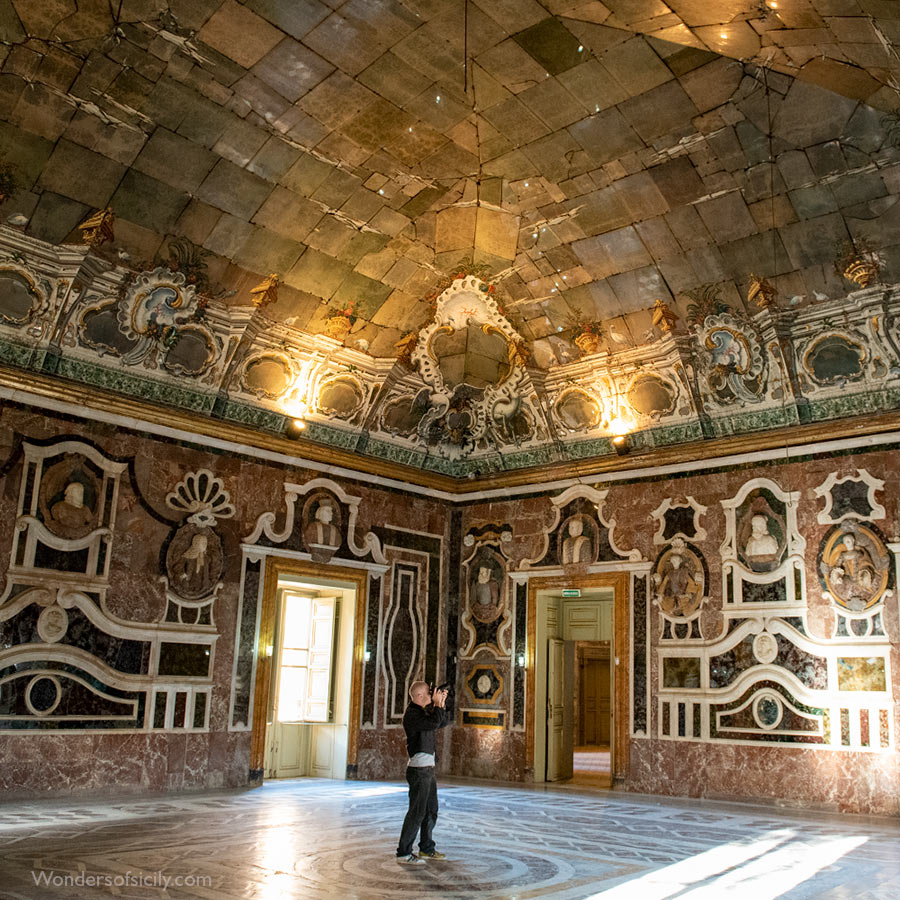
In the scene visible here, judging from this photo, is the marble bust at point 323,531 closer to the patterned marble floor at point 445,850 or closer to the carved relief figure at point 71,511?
the carved relief figure at point 71,511

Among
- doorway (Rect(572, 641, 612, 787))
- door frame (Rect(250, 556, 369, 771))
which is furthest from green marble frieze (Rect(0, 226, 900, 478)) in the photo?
doorway (Rect(572, 641, 612, 787))

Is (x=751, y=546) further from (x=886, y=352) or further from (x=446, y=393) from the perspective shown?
(x=446, y=393)

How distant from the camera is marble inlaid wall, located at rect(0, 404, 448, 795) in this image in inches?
398

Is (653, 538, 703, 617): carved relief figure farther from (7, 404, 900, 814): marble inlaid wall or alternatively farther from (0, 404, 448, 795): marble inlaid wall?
(0, 404, 448, 795): marble inlaid wall

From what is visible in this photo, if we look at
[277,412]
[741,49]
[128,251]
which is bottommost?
[277,412]

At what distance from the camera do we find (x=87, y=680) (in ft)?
34.3

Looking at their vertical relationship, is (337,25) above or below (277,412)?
above

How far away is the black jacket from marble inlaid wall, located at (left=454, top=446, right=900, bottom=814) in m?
5.68

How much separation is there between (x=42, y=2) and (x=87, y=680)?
681cm

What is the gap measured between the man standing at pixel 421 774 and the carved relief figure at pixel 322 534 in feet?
19.1

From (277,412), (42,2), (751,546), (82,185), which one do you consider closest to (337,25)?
(42,2)

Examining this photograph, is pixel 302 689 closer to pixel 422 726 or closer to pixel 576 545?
pixel 576 545

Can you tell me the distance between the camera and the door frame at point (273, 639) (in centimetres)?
1194

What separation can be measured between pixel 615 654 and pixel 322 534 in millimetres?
4327
